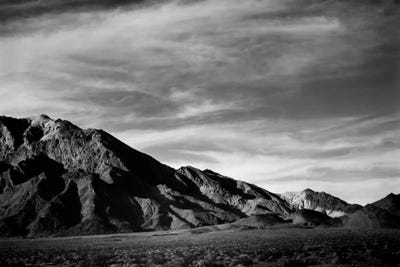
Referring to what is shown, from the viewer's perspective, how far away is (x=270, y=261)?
49.0 meters

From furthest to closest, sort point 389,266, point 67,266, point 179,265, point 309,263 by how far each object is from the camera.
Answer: point 67,266
point 179,265
point 309,263
point 389,266

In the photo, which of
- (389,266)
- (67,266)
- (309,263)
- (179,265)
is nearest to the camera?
(389,266)

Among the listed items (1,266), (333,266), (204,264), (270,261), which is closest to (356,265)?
(333,266)

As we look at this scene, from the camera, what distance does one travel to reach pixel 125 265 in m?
50.2

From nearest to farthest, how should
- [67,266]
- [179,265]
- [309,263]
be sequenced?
[309,263] < [179,265] < [67,266]

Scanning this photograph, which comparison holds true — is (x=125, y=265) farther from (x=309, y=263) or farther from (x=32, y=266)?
(x=309, y=263)

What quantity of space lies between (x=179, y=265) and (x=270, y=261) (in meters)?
10.1

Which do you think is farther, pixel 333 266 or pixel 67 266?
pixel 67 266

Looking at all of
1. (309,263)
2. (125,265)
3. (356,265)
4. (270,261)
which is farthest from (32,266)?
(356,265)

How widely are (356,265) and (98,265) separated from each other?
29429mm

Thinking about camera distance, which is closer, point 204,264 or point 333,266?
point 333,266

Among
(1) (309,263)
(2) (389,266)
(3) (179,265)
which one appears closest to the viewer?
(2) (389,266)

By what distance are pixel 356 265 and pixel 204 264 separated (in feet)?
50.0

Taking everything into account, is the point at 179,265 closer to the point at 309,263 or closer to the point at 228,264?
the point at 228,264
